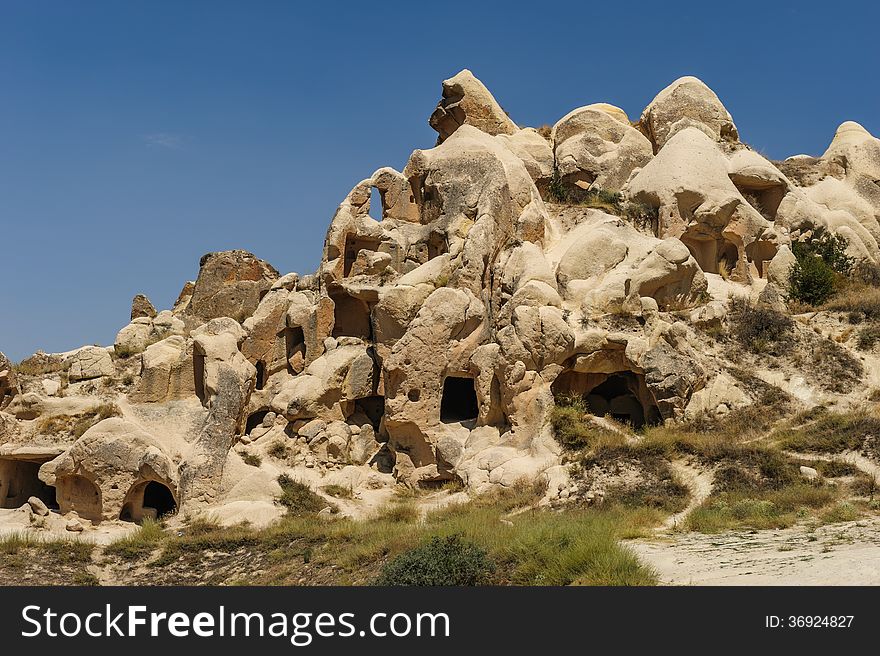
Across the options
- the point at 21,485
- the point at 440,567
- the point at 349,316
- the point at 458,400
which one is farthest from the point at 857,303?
the point at 21,485

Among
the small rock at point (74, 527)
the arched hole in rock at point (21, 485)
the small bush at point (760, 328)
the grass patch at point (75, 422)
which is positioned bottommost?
the small rock at point (74, 527)

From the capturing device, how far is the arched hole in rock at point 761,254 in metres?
A: 29.0

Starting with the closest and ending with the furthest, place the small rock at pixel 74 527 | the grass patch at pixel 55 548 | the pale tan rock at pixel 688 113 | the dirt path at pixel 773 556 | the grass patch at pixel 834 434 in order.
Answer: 1. the dirt path at pixel 773 556
2. the grass patch at pixel 55 548
3. the grass patch at pixel 834 434
4. the small rock at pixel 74 527
5. the pale tan rock at pixel 688 113

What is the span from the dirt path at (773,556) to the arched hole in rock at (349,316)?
14.1 m

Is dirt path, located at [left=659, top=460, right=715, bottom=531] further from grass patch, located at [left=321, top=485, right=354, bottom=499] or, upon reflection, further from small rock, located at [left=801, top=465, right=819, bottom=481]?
grass patch, located at [left=321, top=485, right=354, bottom=499]

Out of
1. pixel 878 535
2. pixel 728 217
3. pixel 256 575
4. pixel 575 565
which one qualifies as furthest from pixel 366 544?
pixel 728 217

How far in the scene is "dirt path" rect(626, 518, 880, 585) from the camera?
1070cm

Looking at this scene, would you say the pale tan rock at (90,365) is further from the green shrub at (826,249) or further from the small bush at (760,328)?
the green shrub at (826,249)

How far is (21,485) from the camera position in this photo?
2388cm

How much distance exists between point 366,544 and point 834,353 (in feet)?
43.8

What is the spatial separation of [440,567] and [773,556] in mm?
4131

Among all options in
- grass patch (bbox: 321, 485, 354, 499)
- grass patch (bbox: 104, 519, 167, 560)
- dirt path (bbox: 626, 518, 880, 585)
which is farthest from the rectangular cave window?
dirt path (bbox: 626, 518, 880, 585)

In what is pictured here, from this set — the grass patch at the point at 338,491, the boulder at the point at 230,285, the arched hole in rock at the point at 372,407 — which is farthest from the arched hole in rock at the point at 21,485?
the arched hole in rock at the point at 372,407

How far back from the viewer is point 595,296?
24000 mm
